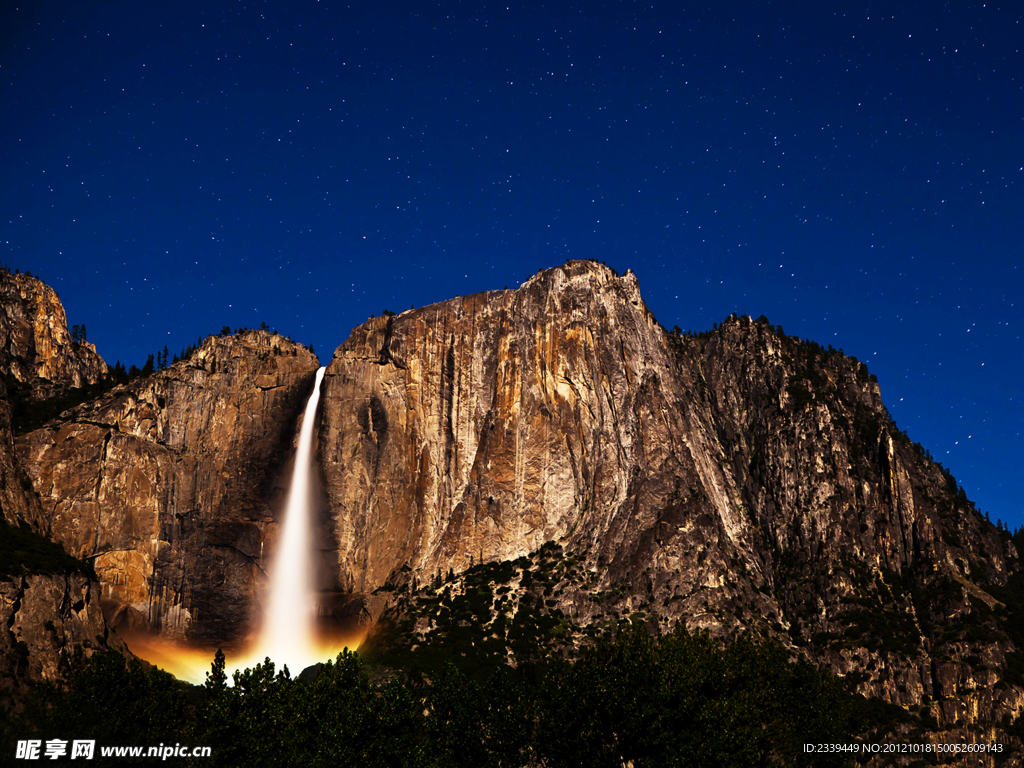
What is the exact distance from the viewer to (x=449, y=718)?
6309cm

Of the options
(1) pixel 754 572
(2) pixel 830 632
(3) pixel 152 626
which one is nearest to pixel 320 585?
(3) pixel 152 626

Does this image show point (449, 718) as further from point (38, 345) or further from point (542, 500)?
point (38, 345)

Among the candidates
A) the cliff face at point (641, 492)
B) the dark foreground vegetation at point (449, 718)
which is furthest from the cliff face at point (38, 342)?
the dark foreground vegetation at point (449, 718)

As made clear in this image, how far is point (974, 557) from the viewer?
148 metres

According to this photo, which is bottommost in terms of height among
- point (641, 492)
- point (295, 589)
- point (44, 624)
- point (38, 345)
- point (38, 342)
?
point (44, 624)

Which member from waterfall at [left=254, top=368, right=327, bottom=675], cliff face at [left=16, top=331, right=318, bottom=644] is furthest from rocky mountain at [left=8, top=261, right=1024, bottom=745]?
waterfall at [left=254, top=368, right=327, bottom=675]

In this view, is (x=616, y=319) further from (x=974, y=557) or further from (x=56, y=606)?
(x=56, y=606)

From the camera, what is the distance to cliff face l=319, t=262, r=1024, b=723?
408 ft

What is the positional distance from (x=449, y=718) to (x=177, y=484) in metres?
83.6

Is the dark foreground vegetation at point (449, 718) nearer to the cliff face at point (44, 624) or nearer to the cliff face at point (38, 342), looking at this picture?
the cliff face at point (44, 624)

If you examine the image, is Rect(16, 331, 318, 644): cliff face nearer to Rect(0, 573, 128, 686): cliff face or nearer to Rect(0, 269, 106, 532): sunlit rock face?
Rect(0, 573, 128, 686): cliff face

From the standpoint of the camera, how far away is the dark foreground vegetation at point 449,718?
2205 inches

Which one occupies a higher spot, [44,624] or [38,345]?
[38,345]

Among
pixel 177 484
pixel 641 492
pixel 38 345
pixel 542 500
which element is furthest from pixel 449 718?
pixel 38 345
